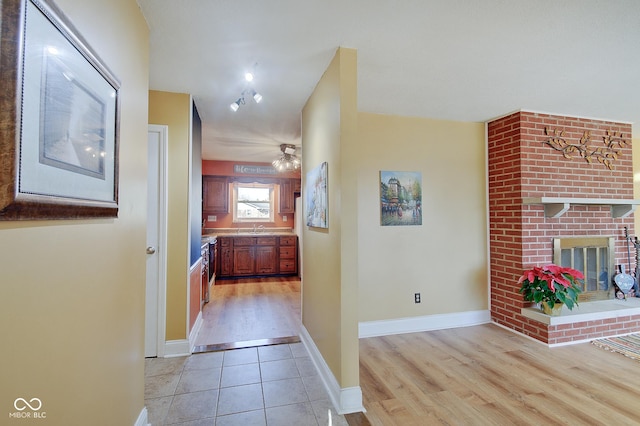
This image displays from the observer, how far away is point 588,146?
3.31m

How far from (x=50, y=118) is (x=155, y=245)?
1969 millimetres

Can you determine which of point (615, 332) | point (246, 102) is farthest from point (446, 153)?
point (615, 332)

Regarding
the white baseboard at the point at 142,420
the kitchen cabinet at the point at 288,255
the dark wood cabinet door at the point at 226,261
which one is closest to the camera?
the white baseboard at the point at 142,420

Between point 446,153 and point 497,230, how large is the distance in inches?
44.1

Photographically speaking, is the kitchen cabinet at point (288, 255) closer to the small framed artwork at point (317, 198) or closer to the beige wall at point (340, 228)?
the small framed artwork at point (317, 198)

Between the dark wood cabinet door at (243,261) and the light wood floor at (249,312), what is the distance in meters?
0.29

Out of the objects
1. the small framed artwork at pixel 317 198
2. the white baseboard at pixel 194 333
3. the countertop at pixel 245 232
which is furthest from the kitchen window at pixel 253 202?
the small framed artwork at pixel 317 198

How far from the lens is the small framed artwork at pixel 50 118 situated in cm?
67

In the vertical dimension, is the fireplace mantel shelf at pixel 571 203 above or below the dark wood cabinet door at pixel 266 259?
above

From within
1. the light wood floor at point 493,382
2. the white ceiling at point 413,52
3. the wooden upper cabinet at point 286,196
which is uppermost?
the white ceiling at point 413,52

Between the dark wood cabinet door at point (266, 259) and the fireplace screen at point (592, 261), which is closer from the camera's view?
the fireplace screen at point (592, 261)

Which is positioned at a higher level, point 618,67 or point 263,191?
point 618,67

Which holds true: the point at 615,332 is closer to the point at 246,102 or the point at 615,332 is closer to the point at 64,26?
the point at 246,102

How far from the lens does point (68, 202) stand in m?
0.90
